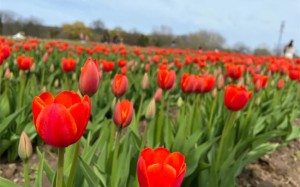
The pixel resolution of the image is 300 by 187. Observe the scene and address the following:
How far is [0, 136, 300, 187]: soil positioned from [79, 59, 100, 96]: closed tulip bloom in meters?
1.37

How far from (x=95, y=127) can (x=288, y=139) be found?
2.08 m

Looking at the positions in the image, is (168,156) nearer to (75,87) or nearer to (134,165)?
(134,165)

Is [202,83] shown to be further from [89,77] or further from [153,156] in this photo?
[153,156]

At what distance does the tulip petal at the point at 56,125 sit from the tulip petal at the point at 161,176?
256 mm

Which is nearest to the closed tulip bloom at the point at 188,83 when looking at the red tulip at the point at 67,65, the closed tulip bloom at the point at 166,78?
the closed tulip bloom at the point at 166,78

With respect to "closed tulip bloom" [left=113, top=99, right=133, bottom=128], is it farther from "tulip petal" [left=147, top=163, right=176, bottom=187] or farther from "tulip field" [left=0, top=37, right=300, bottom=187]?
"tulip petal" [left=147, top=163, right=176, bottom=187]

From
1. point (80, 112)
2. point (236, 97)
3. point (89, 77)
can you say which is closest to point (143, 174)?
point (80, 112)

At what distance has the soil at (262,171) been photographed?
2.99 metres

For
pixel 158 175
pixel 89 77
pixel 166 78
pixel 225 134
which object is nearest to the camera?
pixel 158 175

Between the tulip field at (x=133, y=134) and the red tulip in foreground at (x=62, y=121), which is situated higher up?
the red tulip in foreground at (x=62, y=121)

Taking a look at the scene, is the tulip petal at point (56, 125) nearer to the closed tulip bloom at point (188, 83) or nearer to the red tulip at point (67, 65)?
the closed tulip bloom at point (188, 83)

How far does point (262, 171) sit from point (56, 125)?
2.73m

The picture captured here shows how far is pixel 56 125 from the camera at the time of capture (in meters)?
1.00

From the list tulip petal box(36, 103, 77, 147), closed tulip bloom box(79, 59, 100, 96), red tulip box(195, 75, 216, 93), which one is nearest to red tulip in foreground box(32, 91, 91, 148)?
tulip petal box(36, 103, 77, 147)
